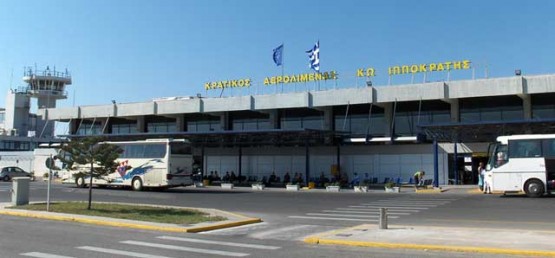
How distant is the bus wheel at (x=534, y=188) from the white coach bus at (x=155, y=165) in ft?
68.6

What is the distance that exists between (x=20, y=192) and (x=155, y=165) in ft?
47.6

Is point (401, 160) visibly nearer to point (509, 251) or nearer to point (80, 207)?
point (80, 207)

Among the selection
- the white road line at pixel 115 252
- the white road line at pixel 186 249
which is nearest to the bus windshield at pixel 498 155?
the white road line at pixel 186 249

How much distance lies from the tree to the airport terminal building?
22019mm

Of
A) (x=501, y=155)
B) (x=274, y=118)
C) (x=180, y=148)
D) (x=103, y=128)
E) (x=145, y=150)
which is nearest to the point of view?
(x=501, y=155)

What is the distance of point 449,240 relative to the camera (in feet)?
38.8

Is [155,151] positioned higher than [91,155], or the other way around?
[155,151]

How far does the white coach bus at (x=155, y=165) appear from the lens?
3584 centimetres

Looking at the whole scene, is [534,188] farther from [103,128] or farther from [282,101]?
[103,128]

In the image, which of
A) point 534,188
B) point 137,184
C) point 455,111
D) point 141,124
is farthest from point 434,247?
point 141,124

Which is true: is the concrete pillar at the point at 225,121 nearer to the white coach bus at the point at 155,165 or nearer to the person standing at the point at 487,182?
the white coach bus at the point at 155,165

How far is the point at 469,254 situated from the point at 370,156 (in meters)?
36.4

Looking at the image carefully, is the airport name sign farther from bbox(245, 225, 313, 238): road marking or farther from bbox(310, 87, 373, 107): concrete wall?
bbox(245, 225, 313, 238): road marking

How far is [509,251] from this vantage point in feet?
34.3
